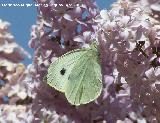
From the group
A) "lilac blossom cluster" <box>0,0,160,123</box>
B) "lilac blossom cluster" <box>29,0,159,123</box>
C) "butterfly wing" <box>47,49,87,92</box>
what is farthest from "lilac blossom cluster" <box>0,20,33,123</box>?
"butterfly wing" <box>47,49,87,92</box>

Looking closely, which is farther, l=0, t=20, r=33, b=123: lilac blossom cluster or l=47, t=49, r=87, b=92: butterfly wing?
l=0, t=20, r=33, b=123: lilac blossom cluster

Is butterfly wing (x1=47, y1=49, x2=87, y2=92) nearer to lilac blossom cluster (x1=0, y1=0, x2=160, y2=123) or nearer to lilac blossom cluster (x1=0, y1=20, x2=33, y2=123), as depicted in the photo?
lilac blossom cluster (x1=0, y1=0, x2=160, y2=123)

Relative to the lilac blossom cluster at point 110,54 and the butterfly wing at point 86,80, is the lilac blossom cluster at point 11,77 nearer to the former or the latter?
the lilac blossom cluster at point 110,54

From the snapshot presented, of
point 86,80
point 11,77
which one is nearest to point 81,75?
point 86,80

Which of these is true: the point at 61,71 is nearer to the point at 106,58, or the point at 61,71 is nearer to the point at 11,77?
the point at 106,58

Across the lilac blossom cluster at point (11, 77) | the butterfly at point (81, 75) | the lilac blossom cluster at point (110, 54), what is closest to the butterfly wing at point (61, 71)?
the butterfly at point (81, 75)

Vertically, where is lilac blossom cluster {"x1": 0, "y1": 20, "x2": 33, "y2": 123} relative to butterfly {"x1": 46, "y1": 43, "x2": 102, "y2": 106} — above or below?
below

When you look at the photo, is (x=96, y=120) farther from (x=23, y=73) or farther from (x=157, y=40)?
(x=23, y=73)
